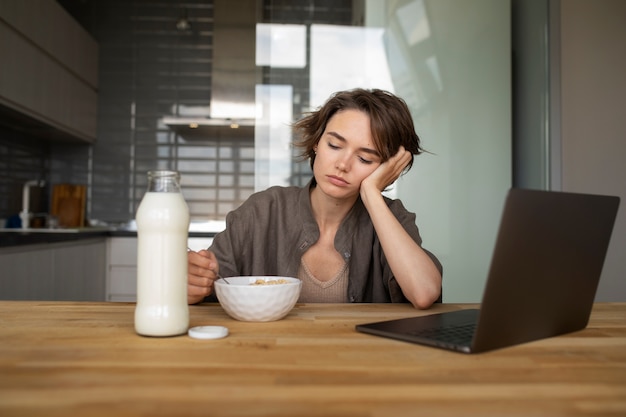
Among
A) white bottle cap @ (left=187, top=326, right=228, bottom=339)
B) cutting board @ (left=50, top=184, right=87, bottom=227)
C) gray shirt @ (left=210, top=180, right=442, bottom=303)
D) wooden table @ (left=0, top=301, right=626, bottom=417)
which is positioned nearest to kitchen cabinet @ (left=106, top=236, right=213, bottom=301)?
cutting board @ (left=50, top=184, right=87, bottom=227)

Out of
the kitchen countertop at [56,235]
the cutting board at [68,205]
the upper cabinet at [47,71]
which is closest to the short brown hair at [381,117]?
the kitchen countertop at [56,235]

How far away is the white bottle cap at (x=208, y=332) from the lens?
80 centimetres

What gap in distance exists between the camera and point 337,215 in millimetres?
1621

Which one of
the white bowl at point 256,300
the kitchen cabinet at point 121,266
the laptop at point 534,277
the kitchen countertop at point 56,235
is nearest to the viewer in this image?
the laptop at point 534,277

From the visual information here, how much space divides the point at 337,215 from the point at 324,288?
22cm

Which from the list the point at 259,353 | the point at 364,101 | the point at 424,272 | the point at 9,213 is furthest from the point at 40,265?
the point at 259,353

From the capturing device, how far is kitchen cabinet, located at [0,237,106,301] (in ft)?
7.41

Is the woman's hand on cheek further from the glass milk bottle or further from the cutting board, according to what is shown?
the cutting board

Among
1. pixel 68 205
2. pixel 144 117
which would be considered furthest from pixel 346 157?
pixel 68 205

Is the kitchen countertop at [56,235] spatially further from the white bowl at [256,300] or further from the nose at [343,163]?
the white bowl at [256,300]

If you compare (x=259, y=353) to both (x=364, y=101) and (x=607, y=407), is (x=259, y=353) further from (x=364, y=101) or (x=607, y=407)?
(x=364, y=101)

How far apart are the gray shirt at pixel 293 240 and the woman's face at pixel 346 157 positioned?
0.46 feet

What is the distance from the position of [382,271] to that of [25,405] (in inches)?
46.0

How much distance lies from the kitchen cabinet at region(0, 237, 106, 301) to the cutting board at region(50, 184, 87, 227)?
73 centimetres
